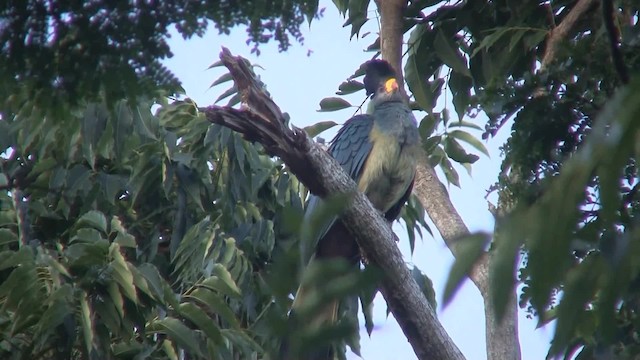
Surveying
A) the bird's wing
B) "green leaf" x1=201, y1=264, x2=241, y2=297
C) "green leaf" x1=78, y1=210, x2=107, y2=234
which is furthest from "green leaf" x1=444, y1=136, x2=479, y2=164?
"green leaf" x1=78, y1=210, x2=107, y2=234

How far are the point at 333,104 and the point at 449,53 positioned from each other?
105cm

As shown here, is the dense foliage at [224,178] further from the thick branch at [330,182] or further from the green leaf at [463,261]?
the thick branch at [330,182]

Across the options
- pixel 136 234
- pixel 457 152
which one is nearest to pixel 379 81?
pixel 457 152

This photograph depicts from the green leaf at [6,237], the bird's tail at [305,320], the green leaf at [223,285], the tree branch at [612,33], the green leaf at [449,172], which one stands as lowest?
the bird's tail at [305,320]

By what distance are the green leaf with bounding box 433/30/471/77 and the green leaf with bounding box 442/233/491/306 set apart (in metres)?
2.67

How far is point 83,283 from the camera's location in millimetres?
3180

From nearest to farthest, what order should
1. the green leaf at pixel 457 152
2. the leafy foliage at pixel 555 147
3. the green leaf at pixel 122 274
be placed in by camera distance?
1. the leafy foliage at pixel 555 147
2. the green leaf at pixel 122 274
3. the green leaf at pixel 457 152

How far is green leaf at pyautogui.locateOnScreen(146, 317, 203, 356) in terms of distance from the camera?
329cm

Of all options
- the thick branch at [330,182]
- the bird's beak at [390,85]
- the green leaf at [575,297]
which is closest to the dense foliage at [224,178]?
the green leaf at [575,297]

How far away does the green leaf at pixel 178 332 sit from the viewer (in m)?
3.29

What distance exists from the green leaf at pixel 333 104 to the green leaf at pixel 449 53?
93cm

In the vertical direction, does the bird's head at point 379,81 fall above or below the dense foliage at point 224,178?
above

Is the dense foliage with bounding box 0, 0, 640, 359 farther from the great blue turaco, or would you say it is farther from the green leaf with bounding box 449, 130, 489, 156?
the great blue turaco

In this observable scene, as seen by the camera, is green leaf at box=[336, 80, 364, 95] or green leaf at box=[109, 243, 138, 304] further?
green leaf at box=[336, 80, 364, 95]
